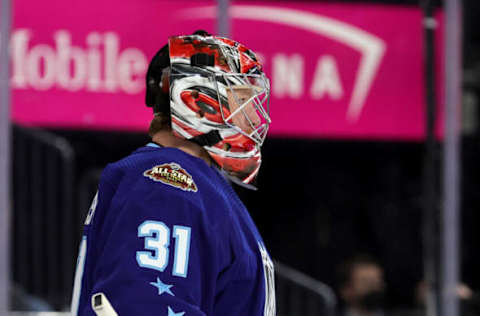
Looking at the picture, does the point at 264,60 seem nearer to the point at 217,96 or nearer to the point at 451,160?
the point at 451,160

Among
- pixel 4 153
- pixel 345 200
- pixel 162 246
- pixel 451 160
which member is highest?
pixel 162 246

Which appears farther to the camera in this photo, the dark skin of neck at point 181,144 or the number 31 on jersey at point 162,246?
the dark skin of neck at point 181,144

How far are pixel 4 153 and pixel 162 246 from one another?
9.96ft

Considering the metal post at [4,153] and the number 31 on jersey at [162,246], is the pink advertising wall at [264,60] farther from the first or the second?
the number 31 on jersey at [162,246]

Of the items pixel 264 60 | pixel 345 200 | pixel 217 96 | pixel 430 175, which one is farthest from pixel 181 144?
pixel 345 200

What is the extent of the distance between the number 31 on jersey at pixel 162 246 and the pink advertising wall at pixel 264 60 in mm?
4054

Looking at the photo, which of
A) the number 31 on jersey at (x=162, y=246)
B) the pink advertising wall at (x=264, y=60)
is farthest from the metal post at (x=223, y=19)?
the number 31 on jersey at (x=162, y=246)

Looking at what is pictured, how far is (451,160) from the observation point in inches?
234

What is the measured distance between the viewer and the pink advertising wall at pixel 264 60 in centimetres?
589

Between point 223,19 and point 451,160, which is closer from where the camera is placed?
point 223,19

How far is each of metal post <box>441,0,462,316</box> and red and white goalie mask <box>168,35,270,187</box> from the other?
391cm

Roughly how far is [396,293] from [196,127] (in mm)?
6289

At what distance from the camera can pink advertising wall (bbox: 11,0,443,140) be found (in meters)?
5.89

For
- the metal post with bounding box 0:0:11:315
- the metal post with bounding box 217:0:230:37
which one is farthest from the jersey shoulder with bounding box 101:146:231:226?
the metal post with bounding box 217:0:230:37
